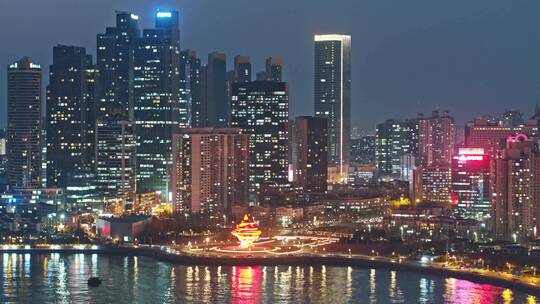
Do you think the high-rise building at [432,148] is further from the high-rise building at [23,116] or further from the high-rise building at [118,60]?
the high-rise building at [23,116]

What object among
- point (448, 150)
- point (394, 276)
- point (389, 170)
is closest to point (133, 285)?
point (394, 276)

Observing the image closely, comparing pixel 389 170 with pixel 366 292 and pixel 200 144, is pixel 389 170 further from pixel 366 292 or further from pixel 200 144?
pixel 366 292

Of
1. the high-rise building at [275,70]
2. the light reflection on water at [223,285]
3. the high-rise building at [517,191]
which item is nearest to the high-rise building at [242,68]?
the high-rise building at [275,70]

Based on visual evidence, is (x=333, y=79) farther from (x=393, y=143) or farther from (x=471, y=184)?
(x=471, y=184)

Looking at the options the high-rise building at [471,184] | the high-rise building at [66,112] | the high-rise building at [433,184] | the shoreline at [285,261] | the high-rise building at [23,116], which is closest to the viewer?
the shoreline at [285,261]

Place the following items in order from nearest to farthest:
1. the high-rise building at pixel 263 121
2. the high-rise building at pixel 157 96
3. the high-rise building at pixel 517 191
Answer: the high-rise building at pixel 517 191 → the high-rise building at pixel 157 96 → the high-rise building at pixel 263 121

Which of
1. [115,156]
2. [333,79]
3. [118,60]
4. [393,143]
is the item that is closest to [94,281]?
[115,156]
